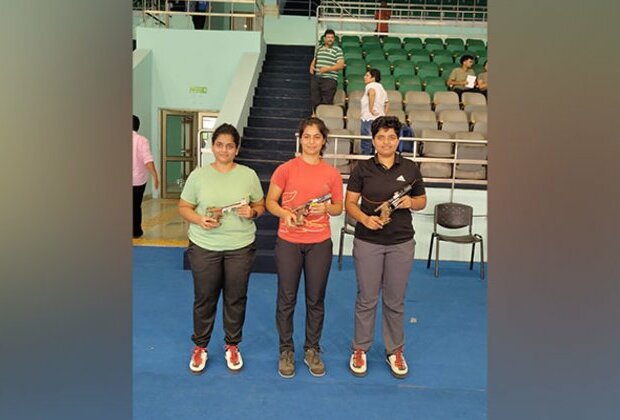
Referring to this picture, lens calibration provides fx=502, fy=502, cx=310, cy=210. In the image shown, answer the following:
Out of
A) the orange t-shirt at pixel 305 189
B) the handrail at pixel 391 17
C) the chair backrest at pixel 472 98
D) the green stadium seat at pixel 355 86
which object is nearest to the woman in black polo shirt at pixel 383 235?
the orange t-shirt at pixel 305 189

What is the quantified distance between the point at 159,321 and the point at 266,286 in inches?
44.3

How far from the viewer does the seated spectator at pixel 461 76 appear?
7.49 m

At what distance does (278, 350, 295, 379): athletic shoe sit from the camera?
8.79 feet

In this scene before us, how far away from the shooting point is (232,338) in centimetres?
277

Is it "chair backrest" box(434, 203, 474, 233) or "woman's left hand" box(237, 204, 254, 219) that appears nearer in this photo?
"woman's left hand" box(237, 204, 254, 219)

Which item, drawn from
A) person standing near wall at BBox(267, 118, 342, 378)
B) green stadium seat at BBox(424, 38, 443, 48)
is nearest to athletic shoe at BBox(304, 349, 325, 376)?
person standing near wall at BBox(267, 118, 342, 378)

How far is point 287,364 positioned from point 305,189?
956 mm

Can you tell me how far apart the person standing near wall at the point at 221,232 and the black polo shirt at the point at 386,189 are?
565 millimetres

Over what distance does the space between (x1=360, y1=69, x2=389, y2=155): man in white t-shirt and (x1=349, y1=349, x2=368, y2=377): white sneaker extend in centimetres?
331

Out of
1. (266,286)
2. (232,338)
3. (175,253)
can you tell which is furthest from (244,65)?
(232,338)

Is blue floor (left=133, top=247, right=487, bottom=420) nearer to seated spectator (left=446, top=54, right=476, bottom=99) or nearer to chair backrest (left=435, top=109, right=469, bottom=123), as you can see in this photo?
chair backrest (left=435, top=109, right=469, bottom=123)

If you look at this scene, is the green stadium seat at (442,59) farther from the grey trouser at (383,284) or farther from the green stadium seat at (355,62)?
the grey trouser at (383,284)

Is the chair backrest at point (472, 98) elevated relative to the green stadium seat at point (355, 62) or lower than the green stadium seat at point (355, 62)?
lower
